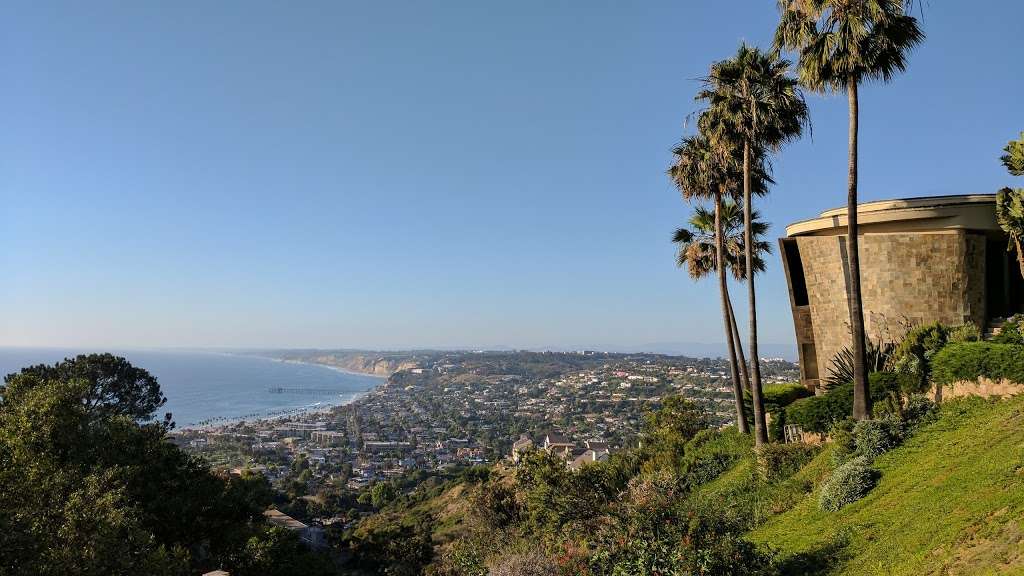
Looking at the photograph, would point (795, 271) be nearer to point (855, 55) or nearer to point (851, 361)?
point (851, 361)

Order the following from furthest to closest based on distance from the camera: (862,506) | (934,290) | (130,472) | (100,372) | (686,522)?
1. (100,372)
2. (934,290)
3. (130,472)
4. (862,506)
5. (686,522)

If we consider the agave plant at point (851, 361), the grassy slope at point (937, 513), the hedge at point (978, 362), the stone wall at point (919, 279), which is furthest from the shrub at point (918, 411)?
the stone wall at point (919, 279)

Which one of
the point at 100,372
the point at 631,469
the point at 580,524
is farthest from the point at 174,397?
the point at 580,524

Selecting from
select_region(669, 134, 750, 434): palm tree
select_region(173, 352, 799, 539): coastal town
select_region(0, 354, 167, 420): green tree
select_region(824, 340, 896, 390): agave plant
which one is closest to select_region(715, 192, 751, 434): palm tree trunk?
select_region(669, 134, 750, 434): palm tree

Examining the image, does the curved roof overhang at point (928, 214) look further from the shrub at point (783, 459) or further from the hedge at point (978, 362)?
the shrub at point (783, 459)

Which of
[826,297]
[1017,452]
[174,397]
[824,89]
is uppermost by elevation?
[824,89]

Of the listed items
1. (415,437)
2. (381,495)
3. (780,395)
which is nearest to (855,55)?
(780,395)

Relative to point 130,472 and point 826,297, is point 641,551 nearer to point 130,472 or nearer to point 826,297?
point 130,472
